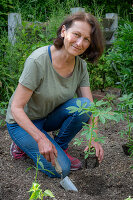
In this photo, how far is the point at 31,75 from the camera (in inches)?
74.0

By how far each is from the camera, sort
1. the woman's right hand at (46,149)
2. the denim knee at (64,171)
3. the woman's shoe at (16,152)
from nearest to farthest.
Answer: the woman's right hand at (46,149)
the denim knee at (64,171)
the woman's shoe at (16,152)

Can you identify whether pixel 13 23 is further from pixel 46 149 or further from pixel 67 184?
pixel 67 184

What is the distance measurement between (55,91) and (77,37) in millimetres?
443

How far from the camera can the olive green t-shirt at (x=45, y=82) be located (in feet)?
6.23

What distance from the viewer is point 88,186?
1948mm

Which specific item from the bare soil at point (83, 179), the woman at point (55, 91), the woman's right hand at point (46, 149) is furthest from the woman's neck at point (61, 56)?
the bare soil at point (83, 179)

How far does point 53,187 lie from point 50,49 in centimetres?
104

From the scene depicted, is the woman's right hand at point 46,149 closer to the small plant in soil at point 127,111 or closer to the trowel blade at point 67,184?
the trowel blade at point 67,184

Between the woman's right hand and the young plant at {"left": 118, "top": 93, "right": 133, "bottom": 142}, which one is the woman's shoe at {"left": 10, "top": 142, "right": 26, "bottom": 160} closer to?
the woman's right hand

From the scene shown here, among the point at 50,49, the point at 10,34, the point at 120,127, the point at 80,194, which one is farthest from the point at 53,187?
the point at 10,34

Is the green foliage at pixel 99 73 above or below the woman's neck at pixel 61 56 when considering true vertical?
below

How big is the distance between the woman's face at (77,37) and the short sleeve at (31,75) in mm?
Result: 265

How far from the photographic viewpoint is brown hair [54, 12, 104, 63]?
6.49 feet

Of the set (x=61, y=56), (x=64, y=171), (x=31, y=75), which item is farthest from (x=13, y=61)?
(x=64, y=171)
